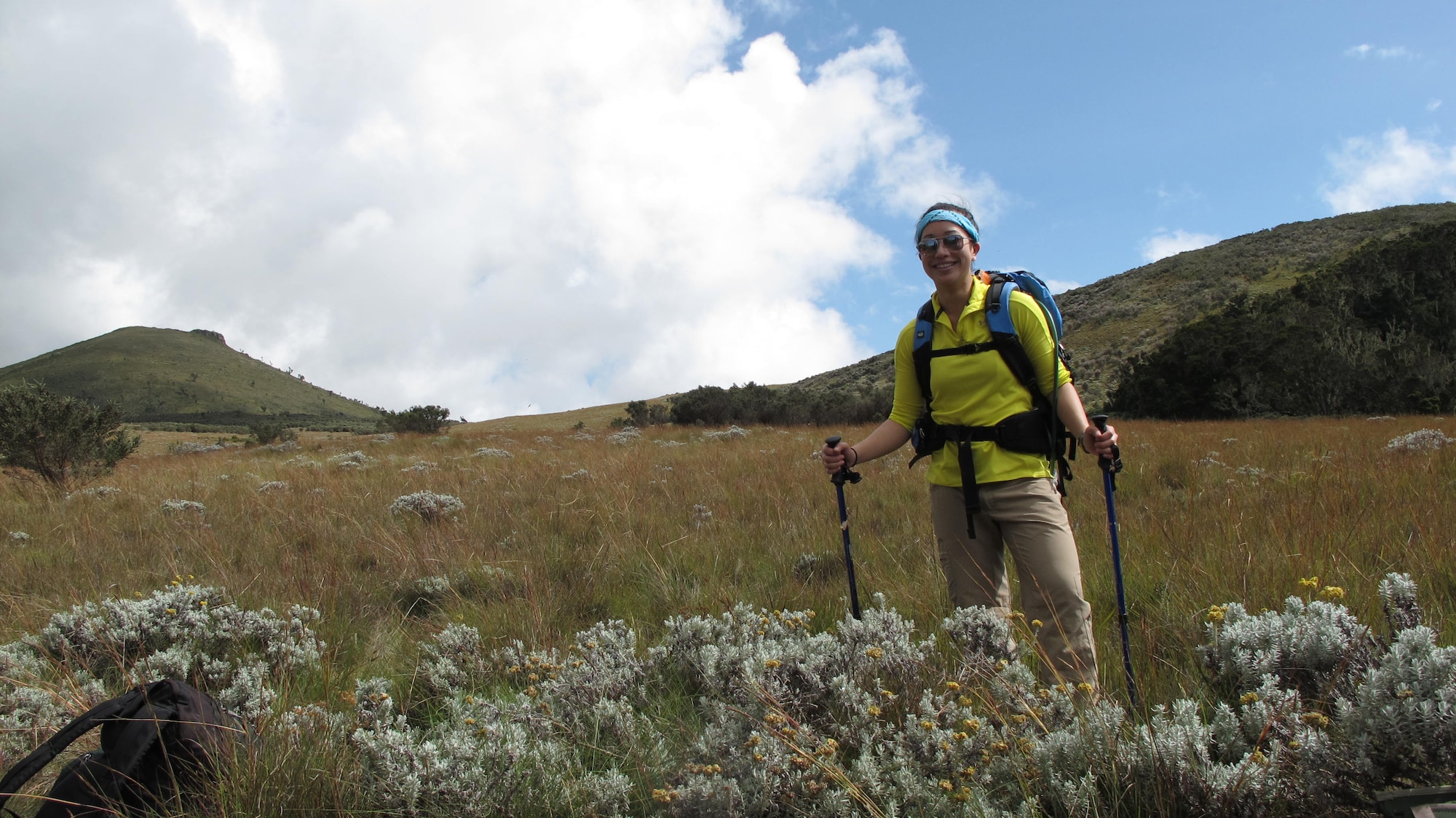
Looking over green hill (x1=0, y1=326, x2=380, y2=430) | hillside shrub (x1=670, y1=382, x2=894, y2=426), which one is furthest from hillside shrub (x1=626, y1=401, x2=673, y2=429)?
green hill (x1=0, y1=326, x2=380, y2=430)

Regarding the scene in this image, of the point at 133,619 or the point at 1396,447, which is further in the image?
the point at 1396,447

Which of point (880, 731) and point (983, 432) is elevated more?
point (983, 432)

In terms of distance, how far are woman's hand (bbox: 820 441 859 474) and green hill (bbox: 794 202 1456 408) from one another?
33.0 metres

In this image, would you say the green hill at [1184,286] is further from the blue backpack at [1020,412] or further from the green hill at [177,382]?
the green hill at [177,382]

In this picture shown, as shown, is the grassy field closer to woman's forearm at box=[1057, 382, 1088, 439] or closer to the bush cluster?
the bush cluster

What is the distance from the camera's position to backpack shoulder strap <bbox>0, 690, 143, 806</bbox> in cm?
213

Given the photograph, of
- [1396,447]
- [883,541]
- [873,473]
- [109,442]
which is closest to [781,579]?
[883,541]

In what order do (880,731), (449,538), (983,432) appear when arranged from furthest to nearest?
(449,538) < (983,432) < (880,731)

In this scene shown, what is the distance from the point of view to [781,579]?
4551 millimetres

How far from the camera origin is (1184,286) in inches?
2172

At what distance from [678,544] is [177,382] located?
7714 inches

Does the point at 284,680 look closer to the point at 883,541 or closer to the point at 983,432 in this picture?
the point at 983,432

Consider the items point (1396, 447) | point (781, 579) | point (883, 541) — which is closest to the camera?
point (781, 579)

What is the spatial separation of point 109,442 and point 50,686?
11.3 metres
